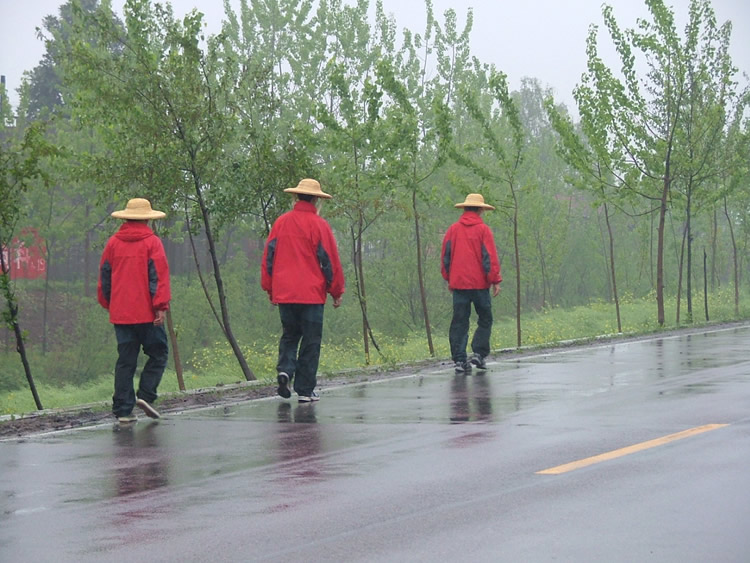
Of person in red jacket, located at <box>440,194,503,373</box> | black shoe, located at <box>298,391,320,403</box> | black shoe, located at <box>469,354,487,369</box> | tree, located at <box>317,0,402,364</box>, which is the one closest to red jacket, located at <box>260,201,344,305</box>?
black shoe, located at <box>298,391,320,403</box>

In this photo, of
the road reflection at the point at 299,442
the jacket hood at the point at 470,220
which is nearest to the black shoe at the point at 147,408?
the road reflection at the point at 299,442

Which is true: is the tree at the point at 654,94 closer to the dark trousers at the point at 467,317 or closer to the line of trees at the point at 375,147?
the line of trees at the point at 375,147

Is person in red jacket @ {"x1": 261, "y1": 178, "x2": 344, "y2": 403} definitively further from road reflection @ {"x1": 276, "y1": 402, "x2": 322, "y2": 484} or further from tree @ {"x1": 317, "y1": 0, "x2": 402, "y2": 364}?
tree @ {"x1": 317, "y1": 0, "x2": 402, "y2": 364}

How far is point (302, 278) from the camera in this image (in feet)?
39.8

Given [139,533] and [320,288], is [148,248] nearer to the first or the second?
[320,288]

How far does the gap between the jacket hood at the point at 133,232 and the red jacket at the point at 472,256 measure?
16.5 ft

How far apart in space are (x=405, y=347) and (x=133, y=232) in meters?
22.7

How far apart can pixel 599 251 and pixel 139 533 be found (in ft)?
181

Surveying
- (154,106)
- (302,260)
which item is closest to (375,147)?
(154,106)

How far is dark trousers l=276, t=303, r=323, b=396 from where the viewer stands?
481 inches

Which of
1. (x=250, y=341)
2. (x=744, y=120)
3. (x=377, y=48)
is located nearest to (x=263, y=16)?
(x=377, y=48)

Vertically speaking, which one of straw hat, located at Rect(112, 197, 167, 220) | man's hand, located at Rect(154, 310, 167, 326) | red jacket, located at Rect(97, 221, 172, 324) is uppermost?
straw hat, located at Rect(112, 197, 167, 220)

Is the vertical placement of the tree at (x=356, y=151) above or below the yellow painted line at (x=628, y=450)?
above

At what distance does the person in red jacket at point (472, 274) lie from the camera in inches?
612
